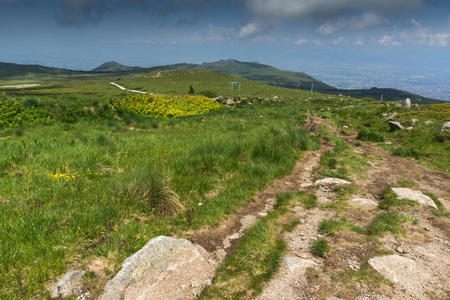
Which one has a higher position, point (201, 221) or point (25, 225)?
point (25, 225)

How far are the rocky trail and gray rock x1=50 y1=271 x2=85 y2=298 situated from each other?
429 mm

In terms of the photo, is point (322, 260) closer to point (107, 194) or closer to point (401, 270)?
point (401, 270)

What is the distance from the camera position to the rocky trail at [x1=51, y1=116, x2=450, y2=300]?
295 centimetres

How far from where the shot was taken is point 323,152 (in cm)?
1080

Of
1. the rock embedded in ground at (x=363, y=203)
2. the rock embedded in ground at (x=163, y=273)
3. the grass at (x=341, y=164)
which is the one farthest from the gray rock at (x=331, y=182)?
the rock embedded in ground at (x=163, y=273)

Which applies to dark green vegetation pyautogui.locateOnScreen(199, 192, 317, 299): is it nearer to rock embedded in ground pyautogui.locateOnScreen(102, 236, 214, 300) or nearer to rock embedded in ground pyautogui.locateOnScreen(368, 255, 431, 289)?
rock embedded in ground pyautogui.locateOnScreen(102, 236, 214, 300)

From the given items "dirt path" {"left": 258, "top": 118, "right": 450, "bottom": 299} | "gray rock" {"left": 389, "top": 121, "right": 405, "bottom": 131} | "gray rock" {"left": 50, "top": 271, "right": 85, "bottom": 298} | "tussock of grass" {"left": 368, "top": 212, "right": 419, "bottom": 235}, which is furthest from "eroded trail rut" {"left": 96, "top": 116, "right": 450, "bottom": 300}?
"gray rock" {"left": 389, "top": 121, "right": 405, "bottom": 131}

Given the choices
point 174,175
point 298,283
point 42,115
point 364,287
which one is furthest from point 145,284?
point 42,115

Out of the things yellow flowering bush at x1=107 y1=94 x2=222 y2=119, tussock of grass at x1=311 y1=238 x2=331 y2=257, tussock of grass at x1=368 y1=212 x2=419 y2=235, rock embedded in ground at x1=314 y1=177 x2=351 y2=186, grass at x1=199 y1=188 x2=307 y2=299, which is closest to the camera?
grass at x1=199 y1=188 x2=307 y2=299

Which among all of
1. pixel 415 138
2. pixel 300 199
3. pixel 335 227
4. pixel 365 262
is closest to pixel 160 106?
pixel 300 199

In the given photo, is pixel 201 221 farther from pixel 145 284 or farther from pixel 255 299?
pixel 255 299

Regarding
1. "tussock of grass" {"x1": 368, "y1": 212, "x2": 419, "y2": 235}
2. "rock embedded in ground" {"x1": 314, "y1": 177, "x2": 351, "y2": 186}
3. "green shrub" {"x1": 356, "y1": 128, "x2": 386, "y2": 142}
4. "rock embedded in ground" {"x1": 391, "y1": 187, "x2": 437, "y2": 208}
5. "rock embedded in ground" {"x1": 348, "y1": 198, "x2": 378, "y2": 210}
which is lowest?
"rock embedded in ground" {"x1": 348, "y1": 198, "x2": 378, "y2": 210}

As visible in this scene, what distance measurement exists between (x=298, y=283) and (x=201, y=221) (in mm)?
2247

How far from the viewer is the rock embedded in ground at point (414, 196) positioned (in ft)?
18.3
